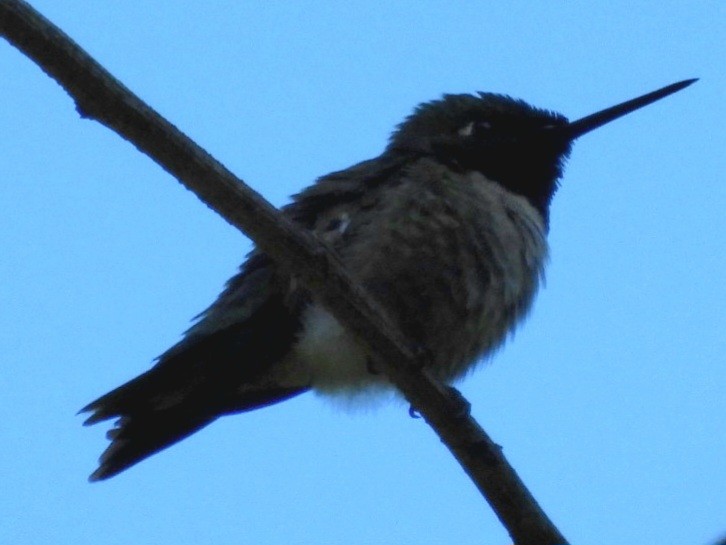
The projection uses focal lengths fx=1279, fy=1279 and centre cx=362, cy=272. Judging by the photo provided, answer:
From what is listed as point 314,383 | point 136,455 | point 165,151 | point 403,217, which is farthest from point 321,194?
point 165,151

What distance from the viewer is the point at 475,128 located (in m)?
6.44

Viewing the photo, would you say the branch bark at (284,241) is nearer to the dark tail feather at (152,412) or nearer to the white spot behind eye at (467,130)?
the dark tail feather at (152,412)

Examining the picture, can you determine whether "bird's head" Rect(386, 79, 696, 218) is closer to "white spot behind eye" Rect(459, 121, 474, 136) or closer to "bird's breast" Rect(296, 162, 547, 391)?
"white spot behind eye" Rect(459, 121, 474, 136)

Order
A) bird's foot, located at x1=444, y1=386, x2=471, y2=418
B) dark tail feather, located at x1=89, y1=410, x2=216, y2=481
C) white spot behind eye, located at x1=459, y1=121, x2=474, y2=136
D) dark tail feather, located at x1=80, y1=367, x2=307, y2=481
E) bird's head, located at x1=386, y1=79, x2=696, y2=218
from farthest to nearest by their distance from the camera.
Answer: white spot behind eye, located at x1=459, y1=121, x2=474, y2=136 < bird's head, located at x1=386, y1=79, x2=696, y2=218 < dark tail feather, located at x1=89, y1=410, x2=216, y2=481 < dark tail feather, located at x1=80, y1=367, x2=307, y2=481 < bird's foot, located at x1=444, y1=386, x2=471, y2=418

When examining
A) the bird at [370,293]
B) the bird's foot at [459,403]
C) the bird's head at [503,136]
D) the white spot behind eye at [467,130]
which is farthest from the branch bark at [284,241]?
the white spot behind eye at [467,130]

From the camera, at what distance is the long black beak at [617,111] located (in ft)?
22.0

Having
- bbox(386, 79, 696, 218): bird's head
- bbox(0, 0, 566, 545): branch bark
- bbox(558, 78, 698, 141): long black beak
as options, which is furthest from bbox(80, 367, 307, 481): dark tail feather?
bbox(558, 78, 698, 141): long black beak

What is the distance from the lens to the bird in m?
5.38

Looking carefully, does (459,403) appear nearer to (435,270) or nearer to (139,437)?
(435,270)

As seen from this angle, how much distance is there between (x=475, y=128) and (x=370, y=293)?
152cm

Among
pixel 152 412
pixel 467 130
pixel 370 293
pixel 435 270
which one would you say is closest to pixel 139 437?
pixel 152 412

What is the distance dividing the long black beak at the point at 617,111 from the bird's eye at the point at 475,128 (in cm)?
48

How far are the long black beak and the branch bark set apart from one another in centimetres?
266

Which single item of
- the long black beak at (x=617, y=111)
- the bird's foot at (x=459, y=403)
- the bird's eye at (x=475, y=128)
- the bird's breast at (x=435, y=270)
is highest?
the bird's eye at (x=475, y=128)
